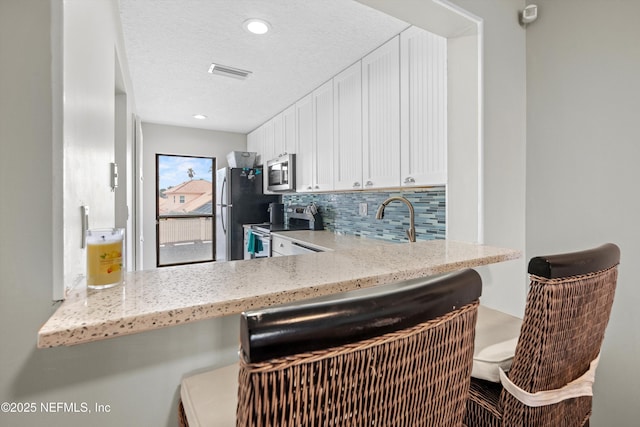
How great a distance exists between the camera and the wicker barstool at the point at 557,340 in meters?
0.72

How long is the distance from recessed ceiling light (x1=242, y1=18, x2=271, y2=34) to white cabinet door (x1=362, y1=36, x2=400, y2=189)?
33.6 inches

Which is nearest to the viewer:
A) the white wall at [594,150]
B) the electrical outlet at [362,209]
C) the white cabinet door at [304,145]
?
the white wall at [594,150]

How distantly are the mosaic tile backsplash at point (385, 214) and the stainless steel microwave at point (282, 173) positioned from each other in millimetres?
368

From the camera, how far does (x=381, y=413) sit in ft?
1.39

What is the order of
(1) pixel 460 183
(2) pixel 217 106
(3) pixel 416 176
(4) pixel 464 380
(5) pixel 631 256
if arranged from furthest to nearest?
(2) pixel 217 106 < (3) pixel 416 176 < (1) pixel 460 183 < (5) pixel 631 256 < (4) pixel 464 380

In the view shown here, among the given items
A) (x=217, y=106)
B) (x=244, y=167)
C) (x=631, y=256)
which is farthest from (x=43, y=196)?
(x=244, y=167)

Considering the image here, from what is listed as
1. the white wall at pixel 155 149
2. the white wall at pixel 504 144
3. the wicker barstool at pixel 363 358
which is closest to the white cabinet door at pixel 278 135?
the white wall at pixel 155 149

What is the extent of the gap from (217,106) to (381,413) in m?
3.86

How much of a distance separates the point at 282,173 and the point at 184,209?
89.8 inches

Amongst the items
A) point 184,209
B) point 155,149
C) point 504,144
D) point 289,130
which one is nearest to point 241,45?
point 289,130

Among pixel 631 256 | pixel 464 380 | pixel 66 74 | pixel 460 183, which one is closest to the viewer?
pixel 464 380

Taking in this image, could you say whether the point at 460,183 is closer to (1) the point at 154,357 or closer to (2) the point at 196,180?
(1) the point at 154,357

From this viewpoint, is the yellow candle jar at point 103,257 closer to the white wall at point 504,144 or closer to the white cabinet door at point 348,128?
the white wall at point 504,144

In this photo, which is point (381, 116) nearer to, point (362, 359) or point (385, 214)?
point (385, 214)
